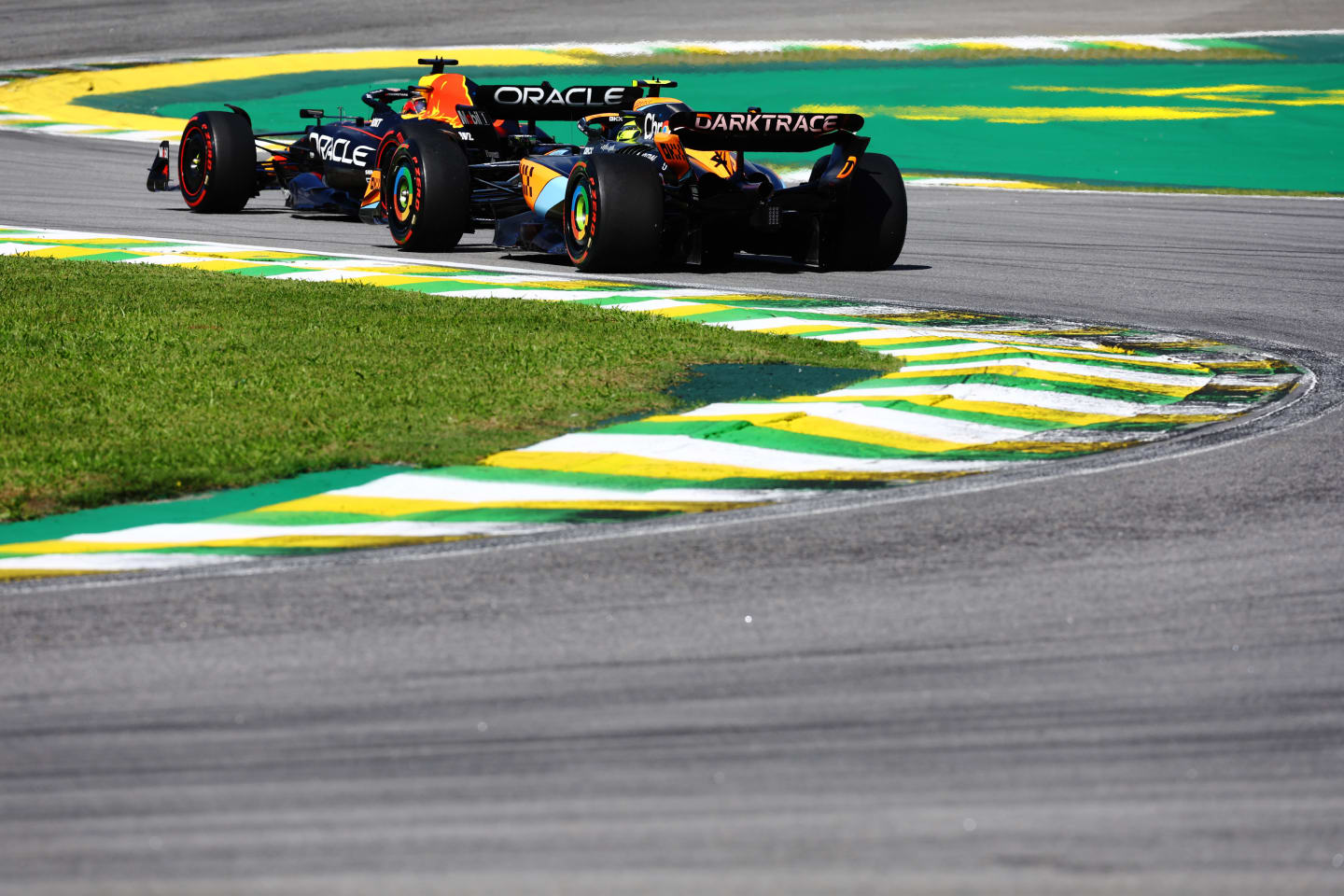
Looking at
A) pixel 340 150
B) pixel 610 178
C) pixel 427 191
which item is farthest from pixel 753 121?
pixel 340 150

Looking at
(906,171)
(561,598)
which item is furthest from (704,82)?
(561,598)

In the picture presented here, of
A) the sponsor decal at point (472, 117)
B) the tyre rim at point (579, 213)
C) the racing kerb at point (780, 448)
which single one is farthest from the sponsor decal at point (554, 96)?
the racing kerb at point (780, 448)

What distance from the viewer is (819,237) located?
41.8 ft

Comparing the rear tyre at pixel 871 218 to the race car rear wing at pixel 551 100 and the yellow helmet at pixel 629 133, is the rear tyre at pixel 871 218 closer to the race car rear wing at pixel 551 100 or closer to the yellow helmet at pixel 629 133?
the yellow helmet at pixel 629 133

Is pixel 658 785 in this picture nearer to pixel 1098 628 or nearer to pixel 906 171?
pixel 1098 628

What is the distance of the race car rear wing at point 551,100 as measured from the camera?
14242 mm

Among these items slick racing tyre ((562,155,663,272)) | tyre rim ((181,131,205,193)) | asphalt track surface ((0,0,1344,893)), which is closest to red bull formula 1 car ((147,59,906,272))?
slick racing tyre ((562,155,663,272))

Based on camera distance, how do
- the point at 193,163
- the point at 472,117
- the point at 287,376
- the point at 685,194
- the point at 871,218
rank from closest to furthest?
the point at 287,376
the point at 685,194
the point at 871,218
the point at 472,117
the point at 193,163

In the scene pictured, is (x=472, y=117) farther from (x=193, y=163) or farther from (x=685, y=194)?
(x=193, y=163)

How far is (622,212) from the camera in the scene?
39.0ft

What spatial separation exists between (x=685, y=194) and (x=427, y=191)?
2254mm

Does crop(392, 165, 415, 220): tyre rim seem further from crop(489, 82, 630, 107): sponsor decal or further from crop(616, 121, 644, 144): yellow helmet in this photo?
crop(616, 121, 644, 144): yellow helmet

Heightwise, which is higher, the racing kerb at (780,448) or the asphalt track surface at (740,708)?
the asphalt track surface at (740,708)

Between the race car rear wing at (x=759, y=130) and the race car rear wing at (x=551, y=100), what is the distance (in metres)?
2.55
